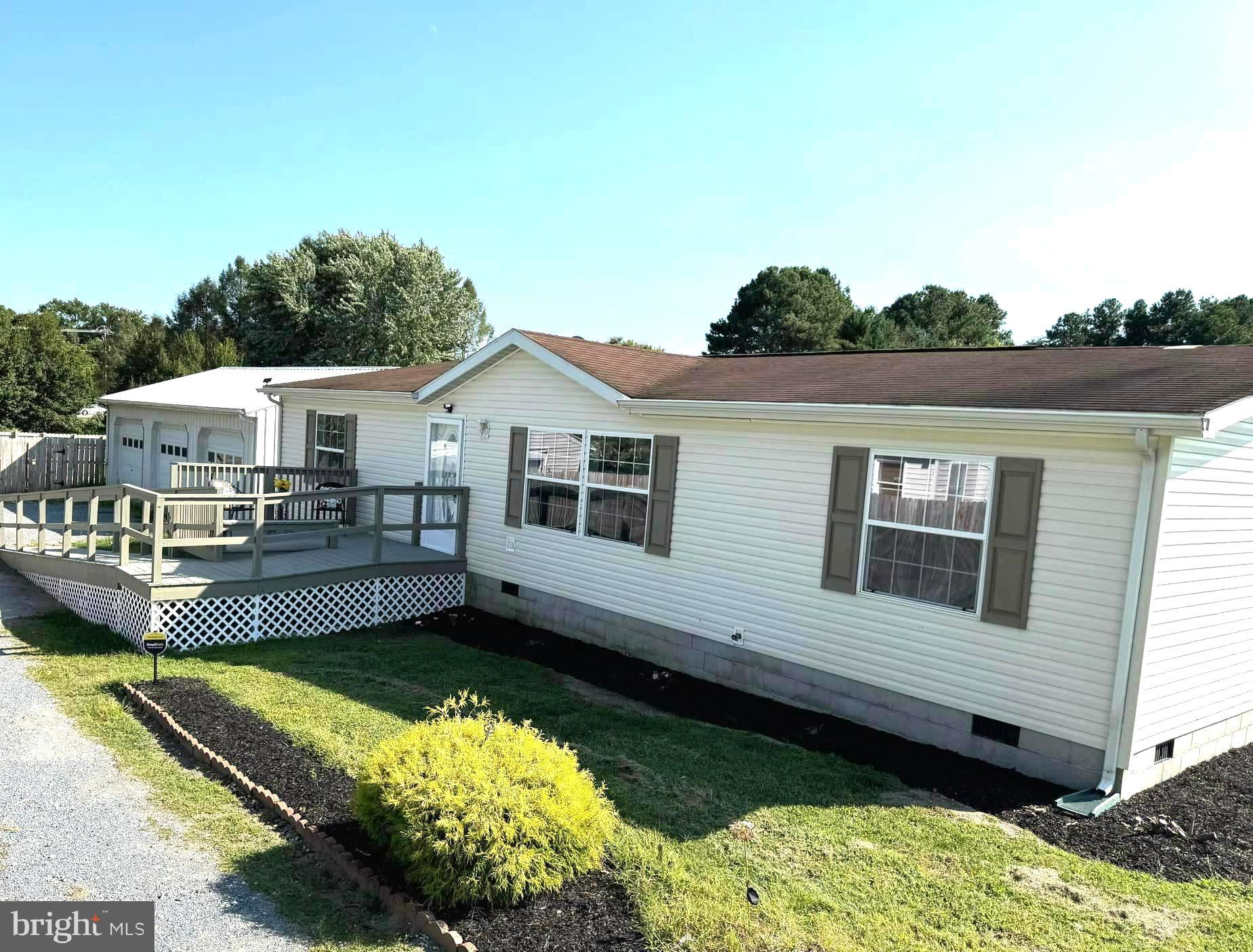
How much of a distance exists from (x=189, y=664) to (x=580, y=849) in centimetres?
622

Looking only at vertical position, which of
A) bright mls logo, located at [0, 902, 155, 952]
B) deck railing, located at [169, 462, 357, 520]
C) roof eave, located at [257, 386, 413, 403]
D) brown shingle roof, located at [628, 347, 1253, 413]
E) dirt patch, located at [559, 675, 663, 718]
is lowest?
dirt patch, located at [559, 675, 663, 718]

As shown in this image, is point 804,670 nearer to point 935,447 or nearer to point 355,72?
point 935,447

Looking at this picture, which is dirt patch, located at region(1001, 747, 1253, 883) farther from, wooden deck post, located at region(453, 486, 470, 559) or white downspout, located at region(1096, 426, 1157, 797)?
wooden deck post, located at region(453, 486, 470, 559)

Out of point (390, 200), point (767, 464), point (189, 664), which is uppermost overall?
point (390, 200)

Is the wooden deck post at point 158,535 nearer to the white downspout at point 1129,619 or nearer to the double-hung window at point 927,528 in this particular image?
the double-hung window at point 927,528

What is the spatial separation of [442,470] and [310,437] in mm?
3897

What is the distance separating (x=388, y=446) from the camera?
1380 cm

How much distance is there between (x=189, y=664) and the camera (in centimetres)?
886

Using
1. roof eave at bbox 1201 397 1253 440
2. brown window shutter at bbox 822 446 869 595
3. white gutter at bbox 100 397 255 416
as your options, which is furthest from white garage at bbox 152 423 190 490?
roof eave at bbox 1201 397 1253 440

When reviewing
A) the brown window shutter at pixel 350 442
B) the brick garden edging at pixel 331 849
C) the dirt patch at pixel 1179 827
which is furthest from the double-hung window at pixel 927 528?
the brown window shutter at pixel 350 442

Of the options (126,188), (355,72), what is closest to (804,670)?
(355,72)

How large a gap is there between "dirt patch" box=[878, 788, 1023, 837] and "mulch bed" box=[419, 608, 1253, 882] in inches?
4.0

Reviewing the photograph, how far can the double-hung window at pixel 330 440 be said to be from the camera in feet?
48.6

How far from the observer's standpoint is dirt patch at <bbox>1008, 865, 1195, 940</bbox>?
4484mm
